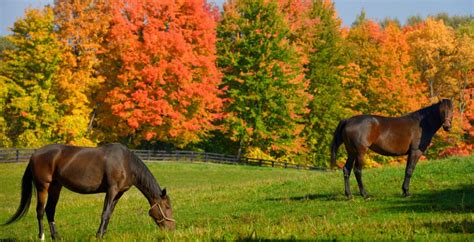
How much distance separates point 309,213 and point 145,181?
4.36 meters

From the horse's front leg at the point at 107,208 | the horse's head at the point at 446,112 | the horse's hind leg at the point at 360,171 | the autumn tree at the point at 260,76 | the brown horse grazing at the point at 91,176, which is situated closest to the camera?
the horse's front leg at the point at 107,208

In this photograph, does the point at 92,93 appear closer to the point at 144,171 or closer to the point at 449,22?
the point at 144,171

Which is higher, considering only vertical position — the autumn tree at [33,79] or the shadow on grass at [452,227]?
the autumn tree at [33,79]

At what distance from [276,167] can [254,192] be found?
3325 cm

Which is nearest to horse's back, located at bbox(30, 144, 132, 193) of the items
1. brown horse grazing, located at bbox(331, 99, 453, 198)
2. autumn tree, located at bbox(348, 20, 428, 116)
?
brown horse grazing, located at bbox(331, 99, 453, 198)

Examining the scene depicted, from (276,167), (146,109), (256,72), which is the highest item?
(256,72)

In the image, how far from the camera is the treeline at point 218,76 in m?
44.3

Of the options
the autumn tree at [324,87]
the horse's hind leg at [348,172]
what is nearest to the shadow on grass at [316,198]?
the horse's hind leg at [348,172]

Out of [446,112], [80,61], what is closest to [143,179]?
[446,112]

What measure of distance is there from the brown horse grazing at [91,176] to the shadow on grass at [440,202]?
5.87 m

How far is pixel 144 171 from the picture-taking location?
1283 cm

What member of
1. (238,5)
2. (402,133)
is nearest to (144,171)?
(402,133)

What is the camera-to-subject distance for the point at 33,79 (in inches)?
1764

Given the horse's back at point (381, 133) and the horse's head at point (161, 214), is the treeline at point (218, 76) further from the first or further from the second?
the horse's head at point (161, 214)
